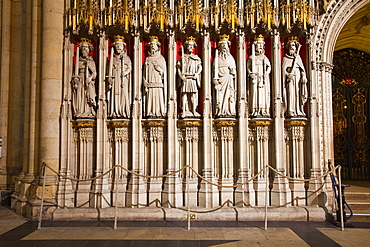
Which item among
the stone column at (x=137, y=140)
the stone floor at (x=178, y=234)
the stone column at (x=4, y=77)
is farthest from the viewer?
the stone column at (x=4, y=77)

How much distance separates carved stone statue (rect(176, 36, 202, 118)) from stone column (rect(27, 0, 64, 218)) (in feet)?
12.7

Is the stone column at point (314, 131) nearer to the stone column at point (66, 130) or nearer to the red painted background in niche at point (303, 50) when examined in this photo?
the red painted background in niche at point (303, 50)

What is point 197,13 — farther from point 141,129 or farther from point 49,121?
point 49,121

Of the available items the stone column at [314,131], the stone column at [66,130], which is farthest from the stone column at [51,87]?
the stone column at [314,131]

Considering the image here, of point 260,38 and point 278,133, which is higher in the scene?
point 260,38

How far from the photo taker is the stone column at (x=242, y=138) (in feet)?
31.1

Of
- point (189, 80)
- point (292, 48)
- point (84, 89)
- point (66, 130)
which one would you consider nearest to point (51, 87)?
point (84, 89)

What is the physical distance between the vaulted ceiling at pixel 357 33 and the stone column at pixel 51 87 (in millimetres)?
10187

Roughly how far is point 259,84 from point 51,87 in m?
6.54

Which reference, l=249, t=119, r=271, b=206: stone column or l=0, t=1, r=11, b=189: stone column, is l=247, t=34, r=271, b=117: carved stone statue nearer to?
l=249, t=119, r=271, b=206: stone column

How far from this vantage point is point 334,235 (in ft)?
24.6

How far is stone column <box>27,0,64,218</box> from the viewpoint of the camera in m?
9.66

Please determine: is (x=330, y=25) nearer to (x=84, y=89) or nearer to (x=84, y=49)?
(x=84, y=49)

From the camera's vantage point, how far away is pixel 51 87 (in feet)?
32.1
